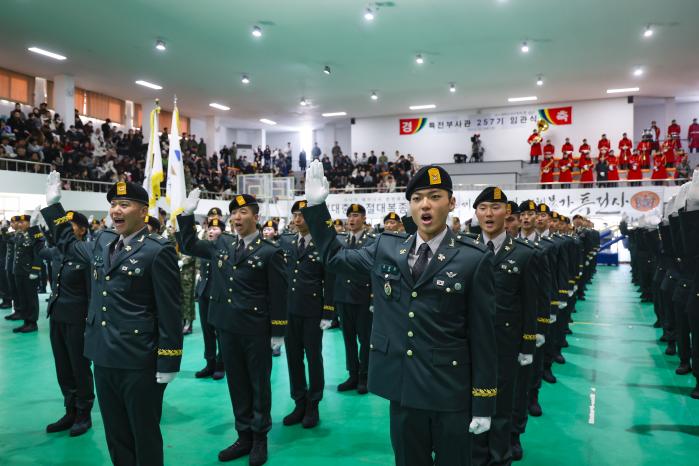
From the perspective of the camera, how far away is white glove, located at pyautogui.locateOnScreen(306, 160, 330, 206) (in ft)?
7.20

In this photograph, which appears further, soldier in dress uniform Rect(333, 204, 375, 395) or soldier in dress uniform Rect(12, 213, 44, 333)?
soldier in dress uniform Rect(12, 213, 44, 333)

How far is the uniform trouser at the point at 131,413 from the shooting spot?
2668 mm

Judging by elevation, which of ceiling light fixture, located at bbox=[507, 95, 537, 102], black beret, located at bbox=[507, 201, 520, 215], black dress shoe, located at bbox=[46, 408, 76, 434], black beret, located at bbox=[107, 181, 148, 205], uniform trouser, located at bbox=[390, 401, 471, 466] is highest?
ceiling light fixture, located at bbox=[507, 95, 537, 102]

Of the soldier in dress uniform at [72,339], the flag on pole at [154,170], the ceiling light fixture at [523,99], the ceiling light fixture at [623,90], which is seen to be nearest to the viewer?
the soldier in dress uniform at [72,339]

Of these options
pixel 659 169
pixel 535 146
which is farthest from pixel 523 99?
pixel 659 169

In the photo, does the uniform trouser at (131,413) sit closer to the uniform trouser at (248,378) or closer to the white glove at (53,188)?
the uniform trouser at (248,378)

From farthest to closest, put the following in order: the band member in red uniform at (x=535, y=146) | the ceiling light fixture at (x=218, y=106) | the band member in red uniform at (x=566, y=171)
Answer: the ceiling light fixture at (x=218, y=106) < the band member in red uniform at (x=535, y=146) < the band member in red uniform at (x=566, y=171)

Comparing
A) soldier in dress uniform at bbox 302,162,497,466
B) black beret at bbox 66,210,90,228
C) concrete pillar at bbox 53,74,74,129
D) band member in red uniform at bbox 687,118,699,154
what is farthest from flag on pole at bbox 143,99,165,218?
band member in red uniform at bbox 687,118,699,154

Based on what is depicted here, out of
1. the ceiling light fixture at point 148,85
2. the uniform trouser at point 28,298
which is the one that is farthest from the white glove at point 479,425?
the ceiling light fixture at point 148,85

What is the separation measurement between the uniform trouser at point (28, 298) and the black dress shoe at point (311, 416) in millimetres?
5739

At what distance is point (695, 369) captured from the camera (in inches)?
180

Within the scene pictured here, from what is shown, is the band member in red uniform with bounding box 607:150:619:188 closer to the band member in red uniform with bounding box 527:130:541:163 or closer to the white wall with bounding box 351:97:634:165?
the white wall with bounding box 351:97:634:165

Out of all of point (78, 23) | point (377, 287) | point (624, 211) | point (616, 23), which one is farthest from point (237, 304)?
point (624, 211)

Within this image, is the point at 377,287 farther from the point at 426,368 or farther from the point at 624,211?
the point at 624,211
